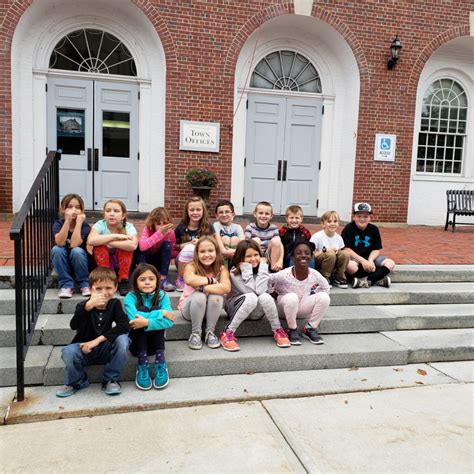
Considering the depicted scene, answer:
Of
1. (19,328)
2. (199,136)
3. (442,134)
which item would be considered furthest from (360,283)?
(442,134)

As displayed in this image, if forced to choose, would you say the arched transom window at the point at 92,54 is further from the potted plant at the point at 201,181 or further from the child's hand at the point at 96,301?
the child's hand at the point at 96,301

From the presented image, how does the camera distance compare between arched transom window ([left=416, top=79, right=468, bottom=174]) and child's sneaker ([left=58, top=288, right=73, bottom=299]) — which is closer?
child's sneaker ([left=58, top=288, right=73, bottom=299])

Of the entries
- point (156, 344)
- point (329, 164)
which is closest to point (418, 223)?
point (329, 164)

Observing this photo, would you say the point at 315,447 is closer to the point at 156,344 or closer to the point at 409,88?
the point at 156,344

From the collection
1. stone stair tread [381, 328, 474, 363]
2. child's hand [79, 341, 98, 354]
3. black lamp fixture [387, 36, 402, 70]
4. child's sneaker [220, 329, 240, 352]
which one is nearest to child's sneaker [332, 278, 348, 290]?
stone stair tread [381, 328, 474, 363]

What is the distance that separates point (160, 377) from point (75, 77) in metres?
7.30

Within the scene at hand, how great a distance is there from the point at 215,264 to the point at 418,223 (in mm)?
8127

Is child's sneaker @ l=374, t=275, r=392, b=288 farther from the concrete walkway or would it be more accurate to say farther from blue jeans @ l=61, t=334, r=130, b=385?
blue jeans @ l=61, t=334, r=130, b=385

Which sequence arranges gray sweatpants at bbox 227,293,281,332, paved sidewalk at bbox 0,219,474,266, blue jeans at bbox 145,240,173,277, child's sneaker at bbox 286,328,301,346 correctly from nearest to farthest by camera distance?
gray sweatpants at bbox 227,293,281,332, child's sneaker at bbox 286,328,301,346, blue jeans at bbox 145,240,173,277, paved sidewalk at bbox 0,219,474,266

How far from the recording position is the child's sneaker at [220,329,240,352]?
3785 mm

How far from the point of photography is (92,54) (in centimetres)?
895

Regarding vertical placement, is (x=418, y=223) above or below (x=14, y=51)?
below

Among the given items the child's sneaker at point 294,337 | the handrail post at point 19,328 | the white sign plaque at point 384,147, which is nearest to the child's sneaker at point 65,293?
the handrail post at point 19,328

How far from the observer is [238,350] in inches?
149
